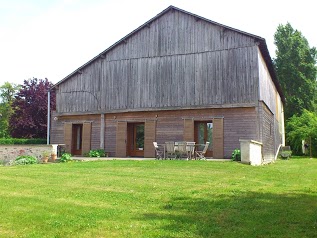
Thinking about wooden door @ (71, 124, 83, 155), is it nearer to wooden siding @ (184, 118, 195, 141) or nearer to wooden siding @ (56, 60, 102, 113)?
wooden siding @ (56, 60, 102, 113)

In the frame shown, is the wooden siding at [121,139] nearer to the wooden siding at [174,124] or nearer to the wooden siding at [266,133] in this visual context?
the wooden siding at [174,124]

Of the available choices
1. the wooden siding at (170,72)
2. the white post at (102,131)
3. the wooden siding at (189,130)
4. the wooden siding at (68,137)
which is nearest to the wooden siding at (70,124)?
the wooden siding at (68,137)

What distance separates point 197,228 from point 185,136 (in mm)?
14412

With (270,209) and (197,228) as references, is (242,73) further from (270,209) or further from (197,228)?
(197,228)

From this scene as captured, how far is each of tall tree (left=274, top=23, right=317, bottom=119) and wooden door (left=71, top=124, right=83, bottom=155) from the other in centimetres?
2761

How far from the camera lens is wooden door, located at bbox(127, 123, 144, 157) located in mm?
20766

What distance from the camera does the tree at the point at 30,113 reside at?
1118 inches

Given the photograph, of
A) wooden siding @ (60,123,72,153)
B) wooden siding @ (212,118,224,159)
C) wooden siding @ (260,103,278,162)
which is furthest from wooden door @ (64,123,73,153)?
wooden siding @ (260,103,278,162)

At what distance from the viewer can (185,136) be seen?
18906 millimetres

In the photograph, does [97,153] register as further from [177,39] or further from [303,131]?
[303,131]

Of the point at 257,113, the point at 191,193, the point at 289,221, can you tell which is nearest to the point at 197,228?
the point at 289,221

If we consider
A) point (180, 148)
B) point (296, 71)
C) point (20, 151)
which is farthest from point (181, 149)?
point (296, 71)

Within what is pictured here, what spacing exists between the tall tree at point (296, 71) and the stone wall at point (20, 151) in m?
31.6

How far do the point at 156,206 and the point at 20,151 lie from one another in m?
14.9
